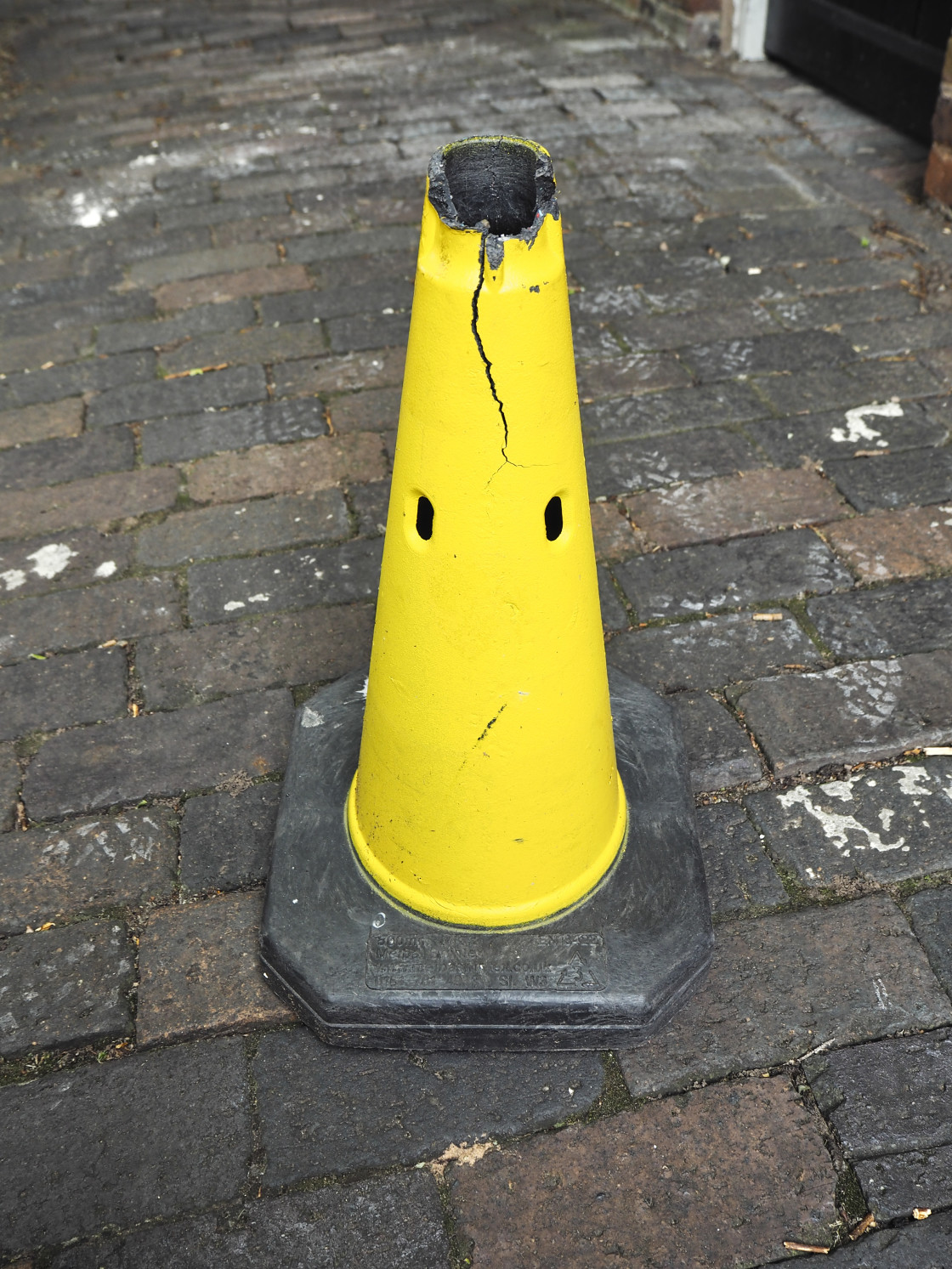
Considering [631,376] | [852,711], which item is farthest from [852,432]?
[852,711]

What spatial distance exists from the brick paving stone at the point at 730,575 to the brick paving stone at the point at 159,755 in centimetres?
105

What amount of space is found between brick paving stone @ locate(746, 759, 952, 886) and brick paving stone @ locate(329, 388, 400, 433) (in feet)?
6.45

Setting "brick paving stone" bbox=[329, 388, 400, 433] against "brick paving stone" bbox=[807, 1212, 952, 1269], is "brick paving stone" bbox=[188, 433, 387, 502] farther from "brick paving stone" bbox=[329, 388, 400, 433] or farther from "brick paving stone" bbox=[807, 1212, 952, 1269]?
"brick paving stone" bbox=[807, 1212, 952, 1269]

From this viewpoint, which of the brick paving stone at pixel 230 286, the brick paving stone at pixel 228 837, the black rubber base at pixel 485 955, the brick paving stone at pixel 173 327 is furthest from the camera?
the brick paving stone at pixel 230 286

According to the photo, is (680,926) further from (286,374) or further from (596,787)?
(286,374)

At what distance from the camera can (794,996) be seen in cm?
201

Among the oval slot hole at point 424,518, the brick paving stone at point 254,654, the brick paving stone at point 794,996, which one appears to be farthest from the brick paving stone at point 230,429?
the brick paving stone at point 794,996

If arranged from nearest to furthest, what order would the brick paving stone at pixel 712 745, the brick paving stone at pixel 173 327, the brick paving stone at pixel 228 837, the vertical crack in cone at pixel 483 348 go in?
the vertical crack in cone at pixel 483 348, the brick paving stone at pixel 228 837, the brick paving stone at pixel 712 745, the brick paving stone at pixel 173 327

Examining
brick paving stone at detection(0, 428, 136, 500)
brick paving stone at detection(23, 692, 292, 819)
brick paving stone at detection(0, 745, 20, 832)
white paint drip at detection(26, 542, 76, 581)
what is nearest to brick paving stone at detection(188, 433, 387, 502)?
brick paving stone at detection(0, 428, 136, 500)

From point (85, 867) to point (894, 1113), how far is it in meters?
1.69

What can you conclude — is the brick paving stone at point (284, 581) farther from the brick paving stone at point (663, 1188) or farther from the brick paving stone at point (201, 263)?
the brick paving stone at point (201, 263)

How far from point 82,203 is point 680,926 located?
5.17m

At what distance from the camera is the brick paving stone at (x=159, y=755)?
2500mm

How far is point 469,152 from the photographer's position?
1647 mm
